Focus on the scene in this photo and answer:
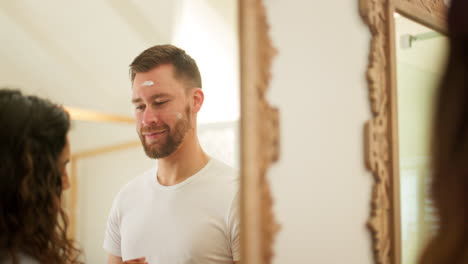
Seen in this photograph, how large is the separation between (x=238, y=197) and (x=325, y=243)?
310 mm

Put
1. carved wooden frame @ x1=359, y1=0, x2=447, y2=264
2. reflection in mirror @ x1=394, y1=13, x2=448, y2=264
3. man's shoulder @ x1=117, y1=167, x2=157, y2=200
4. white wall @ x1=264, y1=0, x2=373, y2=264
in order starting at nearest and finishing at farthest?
man's shoulder @ x1=117, y1=167, x2=157, y2=200 → white wall @ x1=264, y1=0, x2=373, y2=264 → carved wooden frame @ x1=359, y1=0, x2=447, y2=264 → reflection in mirror @ x1=394, y1=13, x2=448, y2=264

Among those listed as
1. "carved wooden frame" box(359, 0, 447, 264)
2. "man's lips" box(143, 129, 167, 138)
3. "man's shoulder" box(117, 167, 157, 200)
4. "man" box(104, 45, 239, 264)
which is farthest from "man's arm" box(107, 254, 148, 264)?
"carved wooden frame" box(359, 0, 447, 264)

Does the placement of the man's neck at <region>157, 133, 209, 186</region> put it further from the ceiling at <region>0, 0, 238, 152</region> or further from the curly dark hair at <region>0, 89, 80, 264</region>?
the curly dark hair at <region>0, 89, 80, 264</region>

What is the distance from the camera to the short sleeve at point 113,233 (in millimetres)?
785

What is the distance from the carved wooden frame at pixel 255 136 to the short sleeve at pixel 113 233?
239mm

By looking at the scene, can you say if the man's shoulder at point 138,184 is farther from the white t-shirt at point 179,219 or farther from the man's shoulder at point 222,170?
the man's shoulder at point 222,170

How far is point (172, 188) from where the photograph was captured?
2.83ft

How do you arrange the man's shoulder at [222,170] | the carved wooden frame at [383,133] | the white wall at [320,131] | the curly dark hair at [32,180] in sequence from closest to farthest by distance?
the curly dark hair at [32,180] < the man's shoulder at [222,170] < the white wall at [320,131] < the carved wooden frame at [383,133]

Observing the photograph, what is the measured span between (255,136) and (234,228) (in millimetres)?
182

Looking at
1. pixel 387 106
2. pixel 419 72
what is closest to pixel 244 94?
pixel 387 106

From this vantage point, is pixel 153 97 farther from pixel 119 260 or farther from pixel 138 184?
pixel 119 260

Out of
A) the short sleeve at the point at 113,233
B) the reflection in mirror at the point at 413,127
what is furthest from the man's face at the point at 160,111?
the reflection in mirror at the point at 413,127

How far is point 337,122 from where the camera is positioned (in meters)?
1.18

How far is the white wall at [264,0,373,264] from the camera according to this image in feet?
3.46
